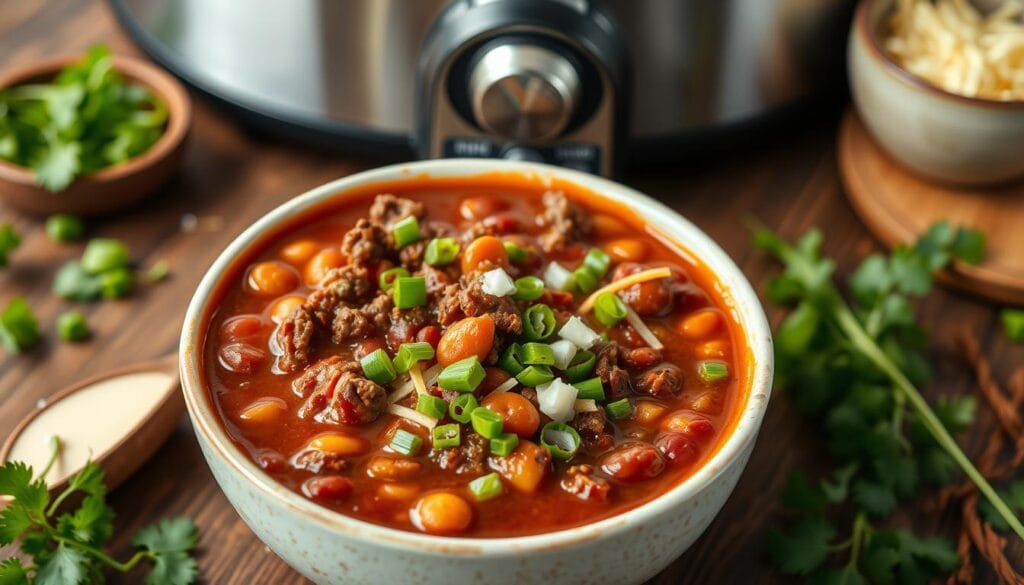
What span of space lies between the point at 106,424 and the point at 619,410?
115 centimetres

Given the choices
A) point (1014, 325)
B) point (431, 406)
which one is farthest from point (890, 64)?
point (431, 406)

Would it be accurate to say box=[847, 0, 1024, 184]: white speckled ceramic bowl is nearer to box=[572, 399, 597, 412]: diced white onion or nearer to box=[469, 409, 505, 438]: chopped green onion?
box=[572, 399, 597, 412]: diced white onion

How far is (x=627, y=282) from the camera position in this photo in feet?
7.22

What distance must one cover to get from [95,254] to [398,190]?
99 cm

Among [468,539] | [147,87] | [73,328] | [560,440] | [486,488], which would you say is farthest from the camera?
[147,87]

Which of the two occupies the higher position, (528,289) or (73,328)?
(528,289)

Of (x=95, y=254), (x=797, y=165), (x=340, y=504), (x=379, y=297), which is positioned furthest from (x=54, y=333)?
(x=797, y=165)

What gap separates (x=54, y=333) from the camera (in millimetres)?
2805

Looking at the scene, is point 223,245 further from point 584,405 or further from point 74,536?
point 584,405

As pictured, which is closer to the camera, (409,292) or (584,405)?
(584,405)

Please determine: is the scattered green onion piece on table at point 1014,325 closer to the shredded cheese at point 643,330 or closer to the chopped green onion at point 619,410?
the shredded cheese at point 643,330

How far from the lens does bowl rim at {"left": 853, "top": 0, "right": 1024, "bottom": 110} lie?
280cm

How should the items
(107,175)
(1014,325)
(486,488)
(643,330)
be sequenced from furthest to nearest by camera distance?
(107,175), (1014,325), (643,330), (486,488)

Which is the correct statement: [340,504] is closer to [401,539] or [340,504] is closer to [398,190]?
[401,539]
